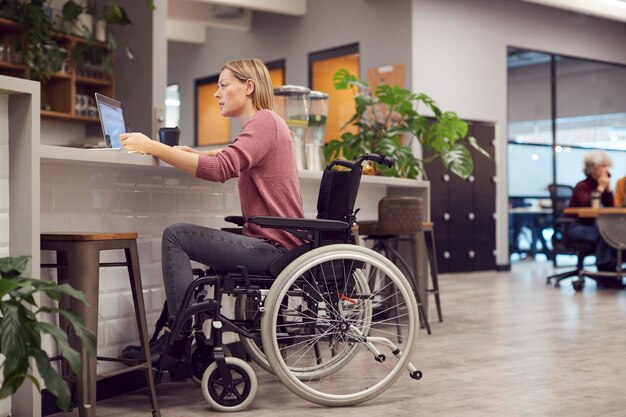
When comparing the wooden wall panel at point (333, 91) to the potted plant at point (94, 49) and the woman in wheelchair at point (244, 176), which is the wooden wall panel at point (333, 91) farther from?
the woman in wheelchair at point (244, 176)

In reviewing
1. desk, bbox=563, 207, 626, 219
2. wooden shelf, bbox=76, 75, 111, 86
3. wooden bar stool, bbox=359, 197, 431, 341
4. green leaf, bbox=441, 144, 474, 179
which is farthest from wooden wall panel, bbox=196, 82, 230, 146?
wooden bar stool, bbox=359, 197, 431, 341

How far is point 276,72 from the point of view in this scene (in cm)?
1032

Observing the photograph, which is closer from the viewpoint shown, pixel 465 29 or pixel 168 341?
pixel 168 341

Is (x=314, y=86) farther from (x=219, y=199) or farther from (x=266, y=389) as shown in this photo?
(x=266, y=389)

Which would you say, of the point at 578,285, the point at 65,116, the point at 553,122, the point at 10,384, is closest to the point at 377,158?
the point at 10,384

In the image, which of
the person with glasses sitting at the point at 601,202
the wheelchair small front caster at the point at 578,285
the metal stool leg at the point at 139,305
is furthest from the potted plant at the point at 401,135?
the metal stool leg at the point at 139,305

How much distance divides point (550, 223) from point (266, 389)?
26.1ft

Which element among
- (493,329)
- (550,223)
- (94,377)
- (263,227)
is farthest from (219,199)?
(550,223)

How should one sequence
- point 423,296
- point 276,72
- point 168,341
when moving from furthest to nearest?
point 276,72
point 423,296
point 168,341

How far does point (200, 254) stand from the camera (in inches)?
108

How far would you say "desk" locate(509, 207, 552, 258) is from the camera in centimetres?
1005

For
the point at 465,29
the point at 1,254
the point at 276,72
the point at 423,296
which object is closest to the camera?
the point at 1,254

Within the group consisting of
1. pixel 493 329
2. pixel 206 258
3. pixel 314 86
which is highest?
pixel 314 86

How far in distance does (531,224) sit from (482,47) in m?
2.29
